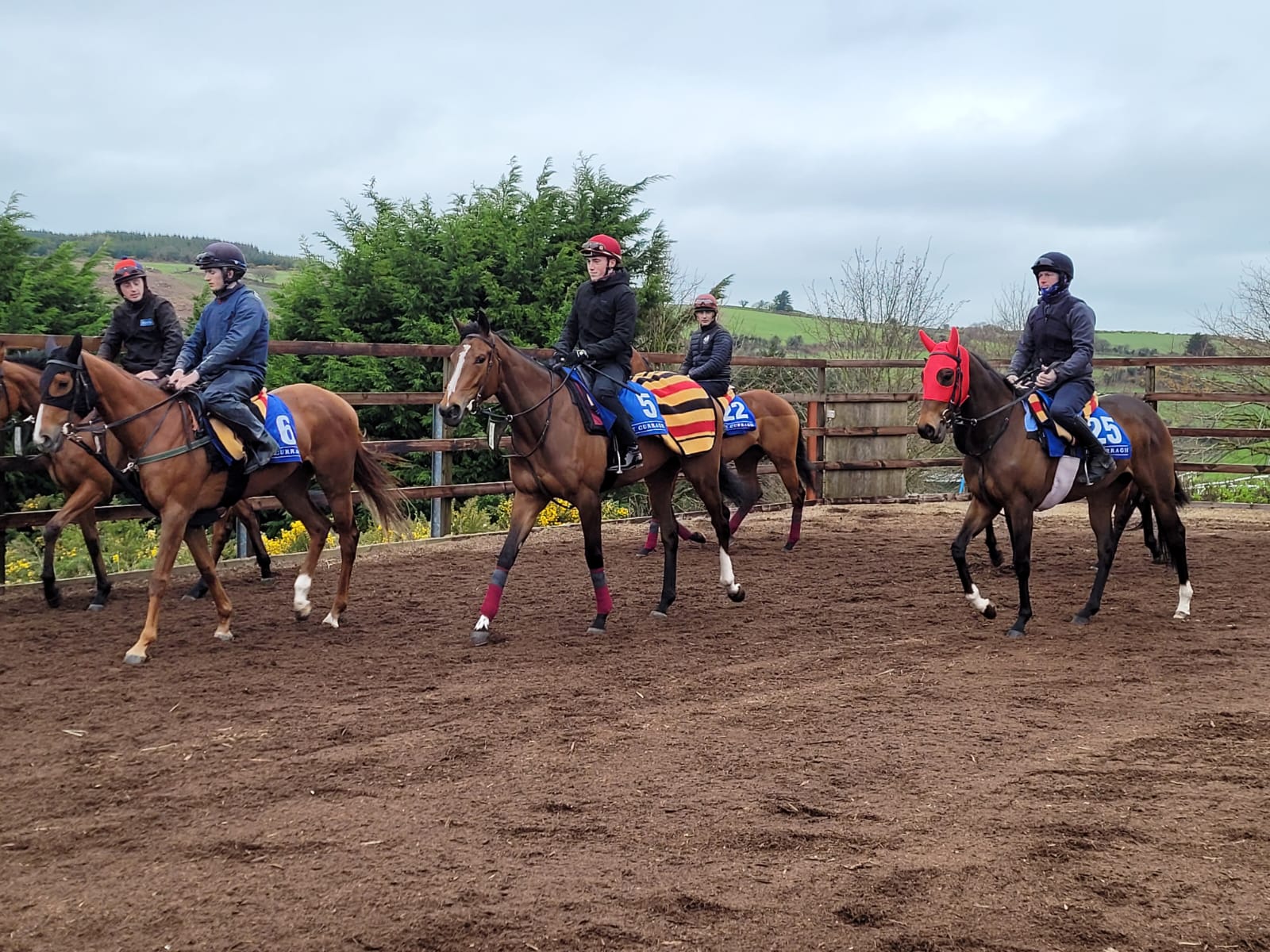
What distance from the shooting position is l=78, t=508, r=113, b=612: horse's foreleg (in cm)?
845

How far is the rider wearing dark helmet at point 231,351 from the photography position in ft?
24.4

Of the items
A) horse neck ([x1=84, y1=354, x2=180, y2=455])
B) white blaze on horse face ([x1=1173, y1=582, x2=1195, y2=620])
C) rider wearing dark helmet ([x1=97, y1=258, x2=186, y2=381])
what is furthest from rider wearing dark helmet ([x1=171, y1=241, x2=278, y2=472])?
white blaze on horse face ([x1=1173, y1=582, x2=1195, y2=620])

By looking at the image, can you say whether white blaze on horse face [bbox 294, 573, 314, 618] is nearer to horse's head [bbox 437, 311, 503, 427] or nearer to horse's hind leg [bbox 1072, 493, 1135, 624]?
horse's head [bbox 437, 311, 503, 427]

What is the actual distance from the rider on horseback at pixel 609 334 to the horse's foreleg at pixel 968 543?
2.35m

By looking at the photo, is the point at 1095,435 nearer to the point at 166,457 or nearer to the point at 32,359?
the point at 166,457

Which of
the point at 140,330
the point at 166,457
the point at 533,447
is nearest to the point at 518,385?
the point at 533,447

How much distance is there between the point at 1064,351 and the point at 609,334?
3.45 metres

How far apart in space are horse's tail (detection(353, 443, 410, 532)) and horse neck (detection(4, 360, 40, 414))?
88.4 inches

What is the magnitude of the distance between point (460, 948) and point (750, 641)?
14.8 ft

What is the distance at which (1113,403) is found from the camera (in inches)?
353

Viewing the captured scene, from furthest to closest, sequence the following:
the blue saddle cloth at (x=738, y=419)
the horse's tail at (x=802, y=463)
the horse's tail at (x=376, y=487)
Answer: the horse's tail at (x=802, y=463)
the blue saddle cloth at (x=738, y=419)
the horse's tail at (x=376, y=487)

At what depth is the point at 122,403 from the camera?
7.23 metres

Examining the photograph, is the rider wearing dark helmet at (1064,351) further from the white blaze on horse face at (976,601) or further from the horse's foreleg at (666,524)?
the horse's foreleg at (666,524)

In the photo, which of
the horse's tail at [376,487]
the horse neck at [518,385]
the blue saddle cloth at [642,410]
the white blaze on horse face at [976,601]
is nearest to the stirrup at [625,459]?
the blue saddle cloth at [642,410]
